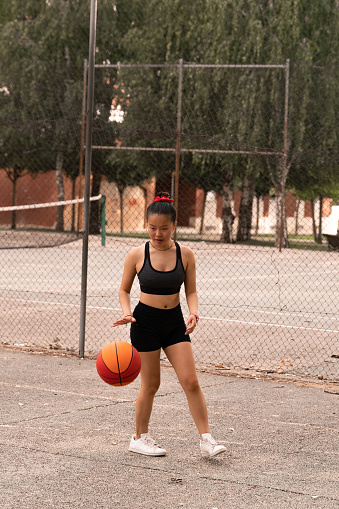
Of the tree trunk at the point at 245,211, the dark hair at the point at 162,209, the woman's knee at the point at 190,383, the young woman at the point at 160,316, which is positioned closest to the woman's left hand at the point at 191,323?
the young woman at the point at 160,316

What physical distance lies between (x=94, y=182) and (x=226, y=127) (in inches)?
455

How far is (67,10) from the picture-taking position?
117ft

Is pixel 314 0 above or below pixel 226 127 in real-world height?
above

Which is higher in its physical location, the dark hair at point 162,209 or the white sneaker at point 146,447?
the dark hair at point 162,209

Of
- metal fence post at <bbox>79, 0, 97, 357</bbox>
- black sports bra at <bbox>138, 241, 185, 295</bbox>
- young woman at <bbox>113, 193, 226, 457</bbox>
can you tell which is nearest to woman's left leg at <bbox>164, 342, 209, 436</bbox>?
young woman at <bbox>113, 193, 226, 457</bbox>

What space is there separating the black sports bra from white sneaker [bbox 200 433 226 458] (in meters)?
0.90

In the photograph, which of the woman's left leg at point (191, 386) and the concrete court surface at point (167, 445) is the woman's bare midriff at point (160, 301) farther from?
the concrete court surface at point (167, 445)

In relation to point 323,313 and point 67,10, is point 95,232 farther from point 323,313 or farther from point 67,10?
point 323,313

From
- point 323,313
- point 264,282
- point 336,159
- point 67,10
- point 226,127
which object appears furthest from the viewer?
point 67,10

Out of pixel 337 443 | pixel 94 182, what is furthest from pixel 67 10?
pixel 337 443

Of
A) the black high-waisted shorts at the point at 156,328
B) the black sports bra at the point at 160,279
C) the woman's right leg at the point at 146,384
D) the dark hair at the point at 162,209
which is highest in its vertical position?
the dark hair at the point at 162,209

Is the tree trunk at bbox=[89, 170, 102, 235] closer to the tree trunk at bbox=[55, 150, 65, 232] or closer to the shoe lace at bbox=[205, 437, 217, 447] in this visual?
the tree trunk at bbox=[55, 150, 65, 232]

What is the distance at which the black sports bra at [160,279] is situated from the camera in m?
5.43

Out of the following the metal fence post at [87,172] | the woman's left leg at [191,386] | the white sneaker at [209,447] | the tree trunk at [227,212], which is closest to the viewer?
the white sneaker at [209,447]
